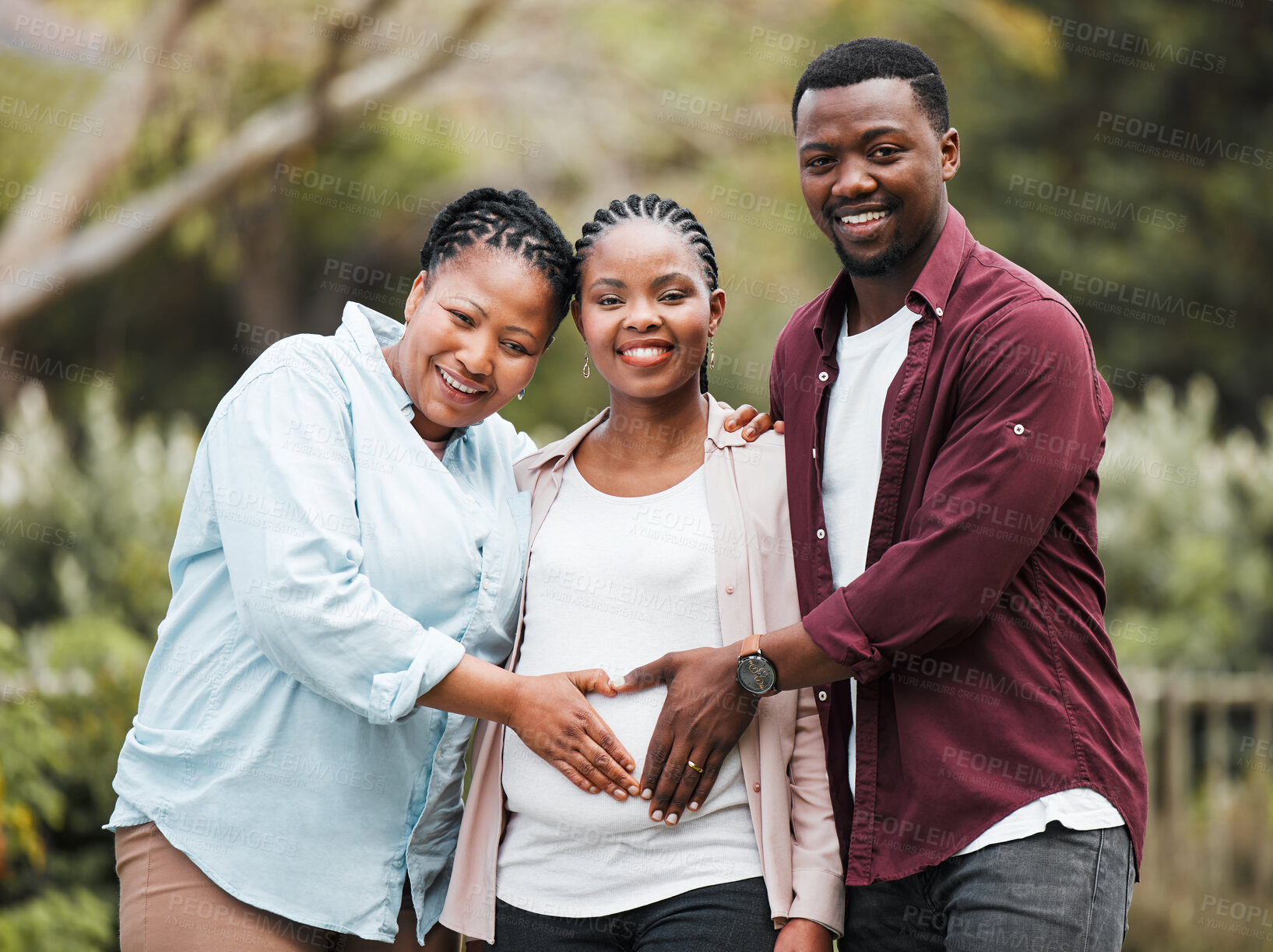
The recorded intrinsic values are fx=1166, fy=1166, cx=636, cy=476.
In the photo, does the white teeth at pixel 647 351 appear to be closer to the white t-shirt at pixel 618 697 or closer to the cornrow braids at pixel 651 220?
the cornrow braids at pixel 651 220

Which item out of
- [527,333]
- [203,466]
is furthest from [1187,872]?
[203,466]

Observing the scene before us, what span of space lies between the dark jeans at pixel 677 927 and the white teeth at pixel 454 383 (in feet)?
3.79

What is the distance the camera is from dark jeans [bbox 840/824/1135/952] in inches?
85.8

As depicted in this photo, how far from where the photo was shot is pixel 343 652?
2357 millimetres

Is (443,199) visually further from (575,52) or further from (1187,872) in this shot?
(1187,872)

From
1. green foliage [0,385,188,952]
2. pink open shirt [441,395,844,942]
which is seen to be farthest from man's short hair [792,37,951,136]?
green foliage [0,385,188,952]

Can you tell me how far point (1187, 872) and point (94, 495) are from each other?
6.53 m

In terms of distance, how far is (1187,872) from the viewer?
606 cm

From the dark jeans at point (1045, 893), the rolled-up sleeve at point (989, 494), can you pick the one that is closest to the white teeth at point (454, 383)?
the rolled-up sleeve at point (989, 494)

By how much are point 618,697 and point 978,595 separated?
0.81 metres

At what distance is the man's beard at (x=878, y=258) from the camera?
2521 mm

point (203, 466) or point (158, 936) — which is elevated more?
point (203, 466)

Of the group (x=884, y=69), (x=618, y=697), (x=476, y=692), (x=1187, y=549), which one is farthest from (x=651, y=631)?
(x=1187, y=549)

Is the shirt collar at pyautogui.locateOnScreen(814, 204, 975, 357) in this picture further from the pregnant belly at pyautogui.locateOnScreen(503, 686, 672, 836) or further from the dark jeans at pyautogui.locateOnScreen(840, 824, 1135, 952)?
the dark jeans at pyautogui.locateOnScreen(840, 824, 1135, 952)
